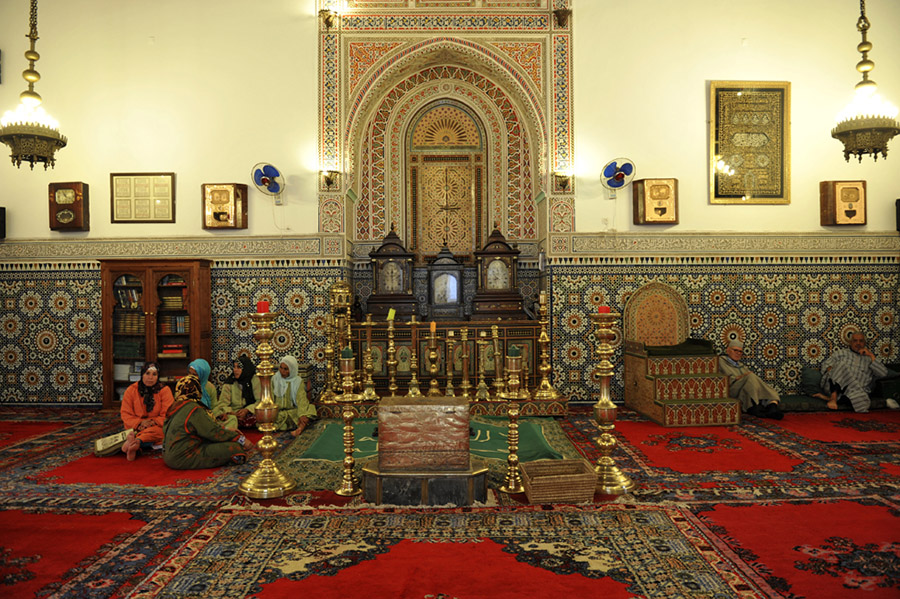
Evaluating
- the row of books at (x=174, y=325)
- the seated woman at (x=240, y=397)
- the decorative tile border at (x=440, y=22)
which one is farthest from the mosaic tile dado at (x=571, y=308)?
the decorative tile border at (x=440, y=22)

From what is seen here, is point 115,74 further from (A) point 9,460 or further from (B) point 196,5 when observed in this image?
(A) point 9,460

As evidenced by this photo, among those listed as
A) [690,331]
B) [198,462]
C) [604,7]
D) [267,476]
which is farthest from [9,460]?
[604,7]

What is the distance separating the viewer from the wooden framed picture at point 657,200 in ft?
22.5

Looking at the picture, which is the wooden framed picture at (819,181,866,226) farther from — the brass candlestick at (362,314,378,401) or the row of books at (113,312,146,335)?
the row of books at (113,312,146,335)

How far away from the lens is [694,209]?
698 cm

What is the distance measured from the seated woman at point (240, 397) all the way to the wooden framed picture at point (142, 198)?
236cm

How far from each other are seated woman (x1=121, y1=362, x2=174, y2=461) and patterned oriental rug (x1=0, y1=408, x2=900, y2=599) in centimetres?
24

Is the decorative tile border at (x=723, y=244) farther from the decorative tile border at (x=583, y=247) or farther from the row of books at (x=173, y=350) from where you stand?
the row of books at (x=173, y=350)

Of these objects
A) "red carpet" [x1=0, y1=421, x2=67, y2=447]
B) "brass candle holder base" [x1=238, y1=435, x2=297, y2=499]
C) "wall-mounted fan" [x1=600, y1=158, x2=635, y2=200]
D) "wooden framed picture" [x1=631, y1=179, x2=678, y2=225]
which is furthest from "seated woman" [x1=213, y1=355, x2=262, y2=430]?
"wooden framed picture" [x1=631, y1=179, x2=678, y2=225]

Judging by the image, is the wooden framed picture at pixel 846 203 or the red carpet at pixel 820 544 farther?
the wooden framed picture at pixel 846 203

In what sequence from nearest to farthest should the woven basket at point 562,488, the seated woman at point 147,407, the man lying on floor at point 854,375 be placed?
the woven basket at point 562,488, the seated woman at point 147,407, the man lying on floor at point 854,375

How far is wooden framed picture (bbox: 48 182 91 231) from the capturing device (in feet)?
22.5

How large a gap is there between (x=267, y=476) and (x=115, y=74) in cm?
594

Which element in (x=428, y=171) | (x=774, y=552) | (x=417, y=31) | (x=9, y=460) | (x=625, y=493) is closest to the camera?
(x=774, y=552)
